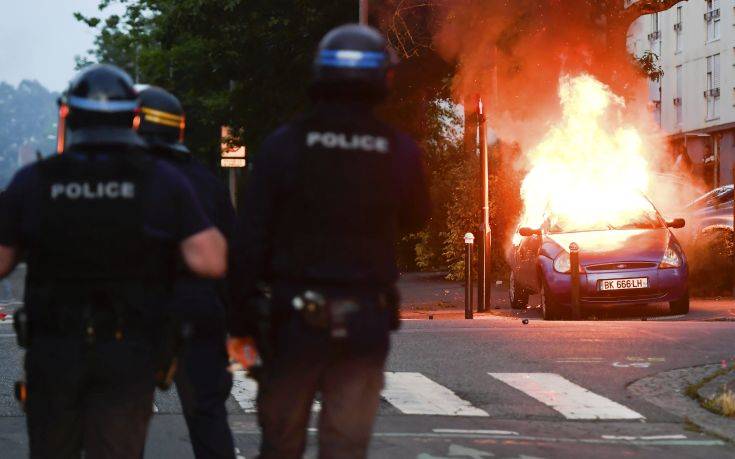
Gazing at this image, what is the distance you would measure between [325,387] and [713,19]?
52.3m

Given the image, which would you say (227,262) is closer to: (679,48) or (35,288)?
(35,288)

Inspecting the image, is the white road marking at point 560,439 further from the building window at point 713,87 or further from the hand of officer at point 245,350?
the building window at point 713,87

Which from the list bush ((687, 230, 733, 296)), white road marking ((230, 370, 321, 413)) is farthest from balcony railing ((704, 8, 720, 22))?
white road marking ((230, 370, 321, 413))

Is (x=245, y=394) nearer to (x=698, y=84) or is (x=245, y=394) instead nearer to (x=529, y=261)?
(x=529, y=261)

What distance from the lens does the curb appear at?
9.02m

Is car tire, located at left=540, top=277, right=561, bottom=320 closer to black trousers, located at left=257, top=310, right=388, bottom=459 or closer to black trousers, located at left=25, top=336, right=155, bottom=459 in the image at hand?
black trousers, located at left=257, top=310, right=388, bottom=459

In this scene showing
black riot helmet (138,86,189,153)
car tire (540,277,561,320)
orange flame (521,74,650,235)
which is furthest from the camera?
orange flame (521,74,650,235)

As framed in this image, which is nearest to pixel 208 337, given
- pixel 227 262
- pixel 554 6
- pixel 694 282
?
pixel 227 262

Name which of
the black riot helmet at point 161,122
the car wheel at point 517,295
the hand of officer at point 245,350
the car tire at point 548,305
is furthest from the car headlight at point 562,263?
the hand of officer at point 245,350

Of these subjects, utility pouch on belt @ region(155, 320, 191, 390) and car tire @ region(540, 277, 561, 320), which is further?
car tire @ region(540, 277, 561, 320)

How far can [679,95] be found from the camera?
57.9 meters

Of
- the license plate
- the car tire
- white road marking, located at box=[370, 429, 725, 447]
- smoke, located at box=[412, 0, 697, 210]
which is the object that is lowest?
white road marking, located at box=[370, 429, 725, 447]

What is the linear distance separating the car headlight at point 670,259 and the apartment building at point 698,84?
32.9m

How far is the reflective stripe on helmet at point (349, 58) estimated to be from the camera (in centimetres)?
452
